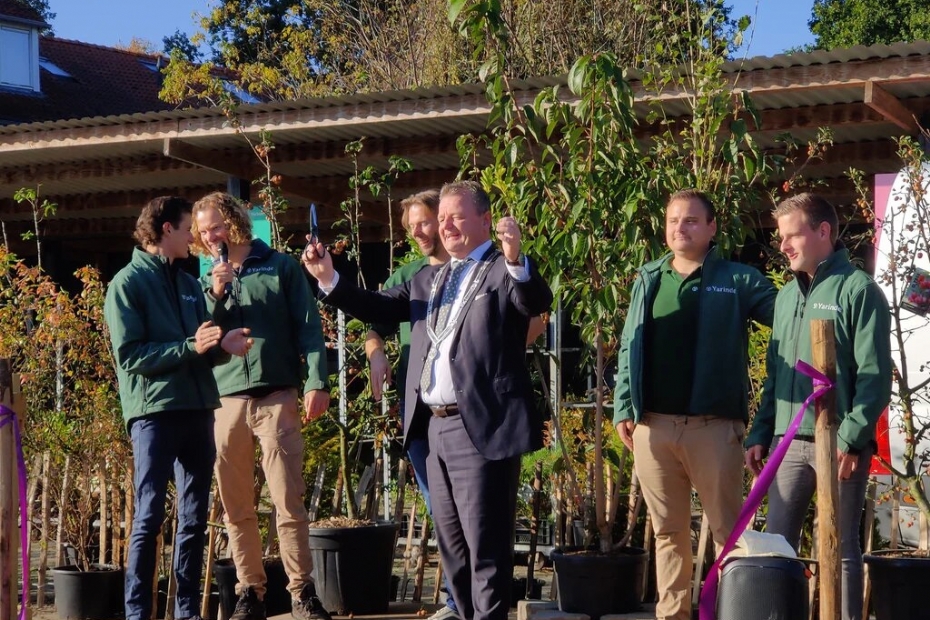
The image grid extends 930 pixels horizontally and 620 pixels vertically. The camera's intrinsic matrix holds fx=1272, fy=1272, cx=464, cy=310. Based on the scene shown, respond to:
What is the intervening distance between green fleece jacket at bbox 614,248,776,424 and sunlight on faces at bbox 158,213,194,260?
205cm

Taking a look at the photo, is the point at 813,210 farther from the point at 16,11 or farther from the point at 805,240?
the point at 16,11

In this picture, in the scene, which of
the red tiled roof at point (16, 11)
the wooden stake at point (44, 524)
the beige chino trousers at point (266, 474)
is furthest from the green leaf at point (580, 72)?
the red tiled roof at point (16, 11)

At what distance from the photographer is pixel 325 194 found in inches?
485

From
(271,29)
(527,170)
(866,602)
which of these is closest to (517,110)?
(527,170)

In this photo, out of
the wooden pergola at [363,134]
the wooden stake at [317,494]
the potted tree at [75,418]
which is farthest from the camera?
the wooden pergola at [363,134]

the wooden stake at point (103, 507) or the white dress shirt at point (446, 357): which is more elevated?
the white dress shirt at point (446, 357)

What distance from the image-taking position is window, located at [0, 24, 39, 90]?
1080 inches

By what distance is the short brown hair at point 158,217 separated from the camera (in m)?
5.69

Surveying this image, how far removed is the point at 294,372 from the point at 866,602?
2765 millimetres

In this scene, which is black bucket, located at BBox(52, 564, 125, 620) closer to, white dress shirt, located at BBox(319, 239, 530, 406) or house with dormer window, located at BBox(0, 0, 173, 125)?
white dress shirt, located at BBox(319, 239, 530, 406)

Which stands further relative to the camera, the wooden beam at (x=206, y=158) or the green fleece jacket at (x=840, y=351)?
the wooden beam at (x=206, y=158)

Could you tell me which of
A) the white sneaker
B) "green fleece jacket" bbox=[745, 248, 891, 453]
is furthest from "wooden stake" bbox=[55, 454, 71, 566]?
"green fleece jacket" bbox=[745, 248, 891, 453]

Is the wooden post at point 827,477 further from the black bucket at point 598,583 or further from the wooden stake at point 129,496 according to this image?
the wooden stake at point 129,496

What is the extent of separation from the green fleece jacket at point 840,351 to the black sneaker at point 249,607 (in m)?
2.47
